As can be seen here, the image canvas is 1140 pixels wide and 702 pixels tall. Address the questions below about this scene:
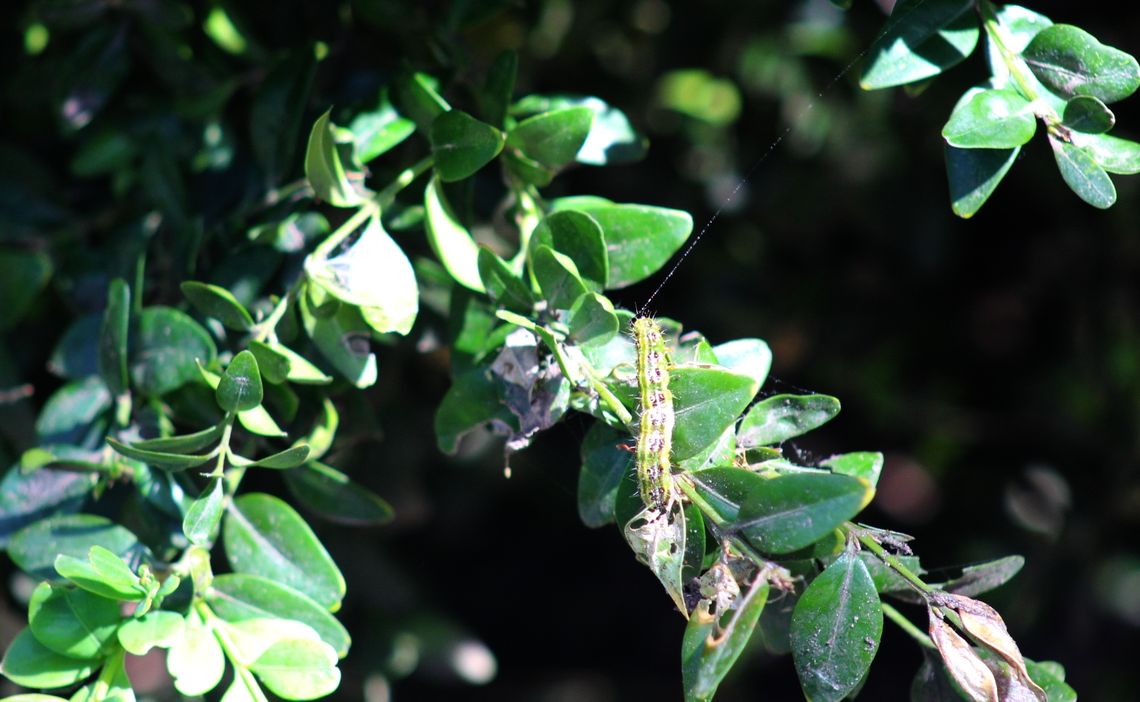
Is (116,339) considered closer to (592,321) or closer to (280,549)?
(280,549)

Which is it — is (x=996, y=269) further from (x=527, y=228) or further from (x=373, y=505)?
(x=373, y=505)

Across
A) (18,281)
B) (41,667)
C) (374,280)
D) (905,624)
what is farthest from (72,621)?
(905,624)

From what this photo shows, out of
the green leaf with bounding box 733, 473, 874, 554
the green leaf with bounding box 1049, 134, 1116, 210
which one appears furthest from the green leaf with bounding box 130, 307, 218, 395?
the green leaf with bounding box 1049, 134, 1116, 210

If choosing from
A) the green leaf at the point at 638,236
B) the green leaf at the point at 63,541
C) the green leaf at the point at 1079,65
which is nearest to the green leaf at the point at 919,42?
the green leaf at the point at 1079,65

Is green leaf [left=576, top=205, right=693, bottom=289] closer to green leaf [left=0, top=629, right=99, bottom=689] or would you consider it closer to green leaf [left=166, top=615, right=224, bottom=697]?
green leaf [left=166, top=615, right=224, bottom=697]

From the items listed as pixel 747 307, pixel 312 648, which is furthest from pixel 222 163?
pixel 747 307

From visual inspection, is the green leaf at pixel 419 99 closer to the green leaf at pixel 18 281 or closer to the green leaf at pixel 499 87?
the green leaf at pixel 499 87
